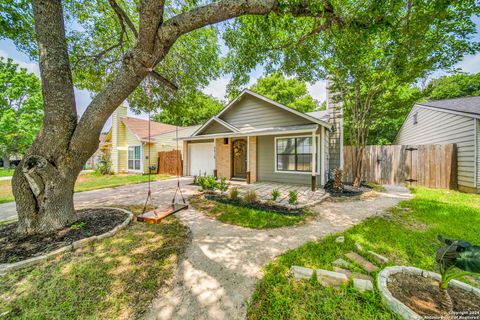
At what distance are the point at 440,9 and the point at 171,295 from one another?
20.7 ft

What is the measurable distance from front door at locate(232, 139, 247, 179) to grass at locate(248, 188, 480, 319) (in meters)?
6.54

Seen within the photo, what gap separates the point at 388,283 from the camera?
209cm

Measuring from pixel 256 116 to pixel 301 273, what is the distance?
824 centimetres

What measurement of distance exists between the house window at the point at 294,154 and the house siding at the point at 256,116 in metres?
0.83

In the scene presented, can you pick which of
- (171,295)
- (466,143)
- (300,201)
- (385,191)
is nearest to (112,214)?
(171,295)

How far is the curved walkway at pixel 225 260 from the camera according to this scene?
1972 mm

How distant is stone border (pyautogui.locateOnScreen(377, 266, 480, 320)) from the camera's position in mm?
1697

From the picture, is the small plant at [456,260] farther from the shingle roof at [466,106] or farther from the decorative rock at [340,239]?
the shingle roof at [466,106]

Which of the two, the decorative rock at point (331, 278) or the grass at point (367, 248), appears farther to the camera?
the decorative rock at point (331, 278)

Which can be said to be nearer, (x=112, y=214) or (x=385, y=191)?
(x=112, y=214)

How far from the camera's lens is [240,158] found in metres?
10.3

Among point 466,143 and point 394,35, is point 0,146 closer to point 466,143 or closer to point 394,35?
point 394,35

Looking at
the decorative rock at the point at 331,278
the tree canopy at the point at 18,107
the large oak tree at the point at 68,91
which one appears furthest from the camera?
the tree canopy at the point at 18,107

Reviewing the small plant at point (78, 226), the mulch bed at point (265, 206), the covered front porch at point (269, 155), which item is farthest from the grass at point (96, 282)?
the covered front porch at point (269, 155)
